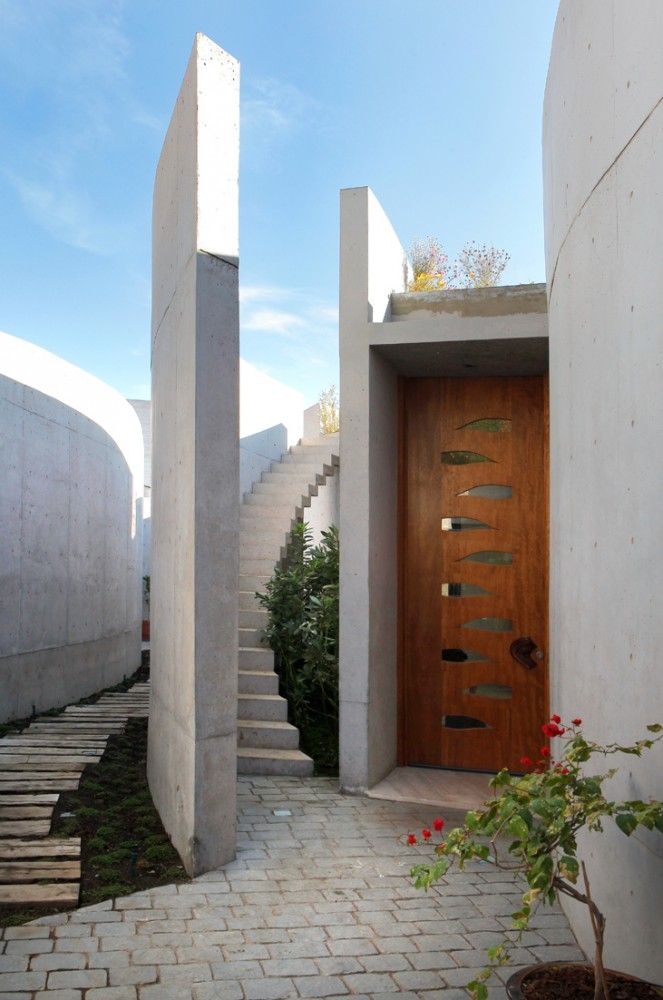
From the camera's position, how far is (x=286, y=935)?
12.5 ft

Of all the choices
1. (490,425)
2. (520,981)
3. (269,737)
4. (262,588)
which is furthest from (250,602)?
(520,981)

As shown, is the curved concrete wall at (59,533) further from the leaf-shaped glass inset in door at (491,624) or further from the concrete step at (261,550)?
the leaf-shaped glass inset in door at (491,624)

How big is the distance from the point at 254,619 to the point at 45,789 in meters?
2.61

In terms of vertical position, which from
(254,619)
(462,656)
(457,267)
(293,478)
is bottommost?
(462,656)

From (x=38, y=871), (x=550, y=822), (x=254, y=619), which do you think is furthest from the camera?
(x=254, y=619)

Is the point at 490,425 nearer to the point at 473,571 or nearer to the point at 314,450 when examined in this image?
the point at 473,571

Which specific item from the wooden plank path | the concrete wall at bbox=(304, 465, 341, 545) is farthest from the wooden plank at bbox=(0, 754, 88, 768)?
the concrete wall at bbox=(304, 465, 341, 545)

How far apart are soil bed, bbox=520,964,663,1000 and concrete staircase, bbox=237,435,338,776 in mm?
4130

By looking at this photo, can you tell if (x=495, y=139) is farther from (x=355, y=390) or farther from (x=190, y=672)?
(x=190, y=672)

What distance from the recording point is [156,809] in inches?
219

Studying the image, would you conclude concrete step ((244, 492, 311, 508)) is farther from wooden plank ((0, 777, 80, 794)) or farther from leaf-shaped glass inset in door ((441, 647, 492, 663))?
wooden plank ((0, 777, 80, 794))

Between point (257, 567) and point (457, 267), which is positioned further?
point (457, 267)

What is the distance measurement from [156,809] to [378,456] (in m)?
2.67

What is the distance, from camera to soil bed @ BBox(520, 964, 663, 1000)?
2.41 m
